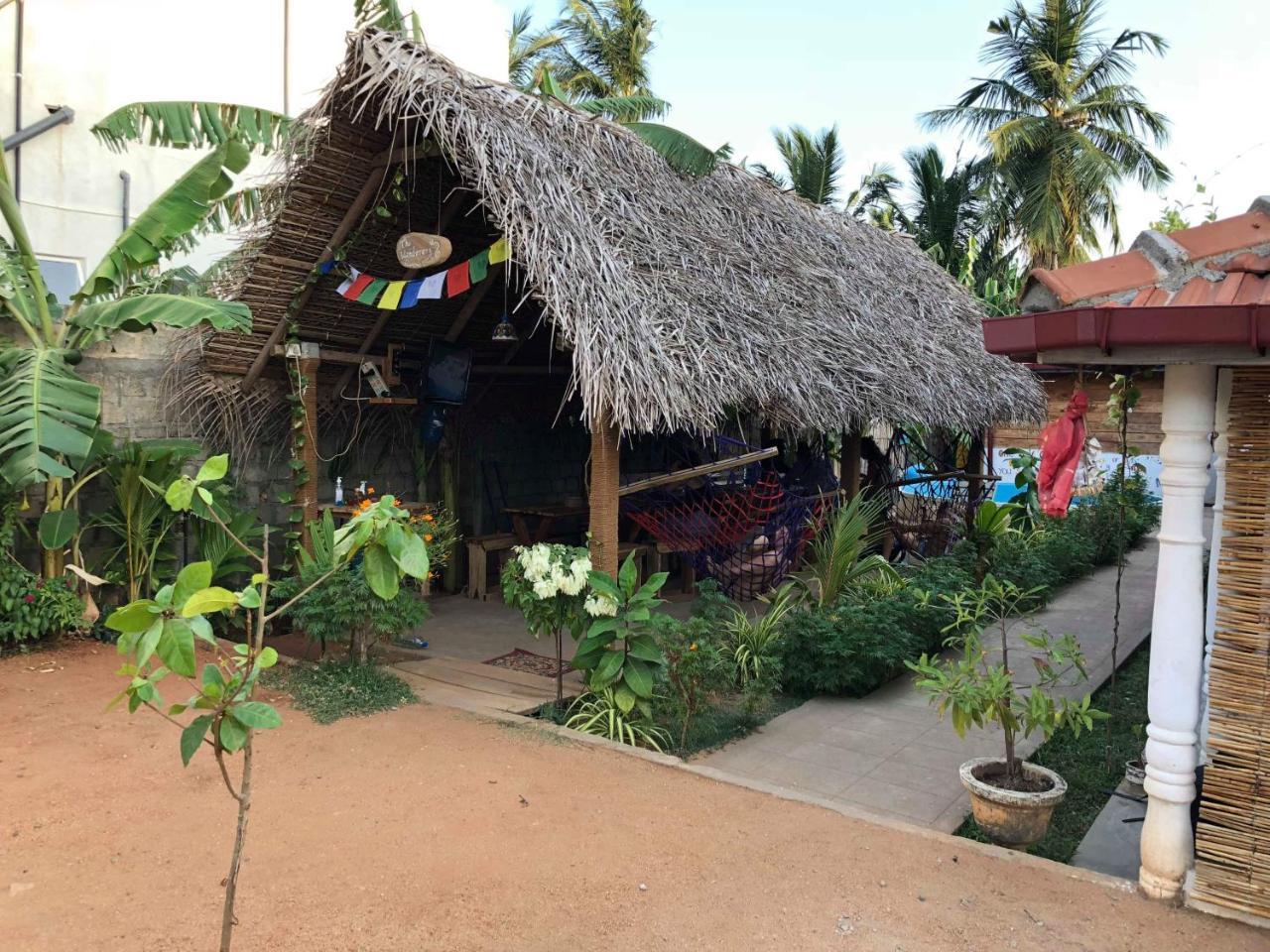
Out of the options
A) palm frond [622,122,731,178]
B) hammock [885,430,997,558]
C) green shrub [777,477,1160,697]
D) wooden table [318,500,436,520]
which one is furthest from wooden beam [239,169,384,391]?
hammock [885,430,997,558]

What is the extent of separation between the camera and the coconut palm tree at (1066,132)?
63.1 ft

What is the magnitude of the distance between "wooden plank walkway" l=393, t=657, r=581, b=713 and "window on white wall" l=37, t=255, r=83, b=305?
661 centimetres

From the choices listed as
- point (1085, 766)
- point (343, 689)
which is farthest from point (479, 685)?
point (1085, 766)

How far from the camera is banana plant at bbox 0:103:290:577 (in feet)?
16.1

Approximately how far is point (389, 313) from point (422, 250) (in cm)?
112

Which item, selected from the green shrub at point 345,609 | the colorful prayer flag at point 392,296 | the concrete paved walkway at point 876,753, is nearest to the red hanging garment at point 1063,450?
the concrete paved walkway at point 876,753

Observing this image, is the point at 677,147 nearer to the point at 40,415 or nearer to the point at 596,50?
the point at 40,415

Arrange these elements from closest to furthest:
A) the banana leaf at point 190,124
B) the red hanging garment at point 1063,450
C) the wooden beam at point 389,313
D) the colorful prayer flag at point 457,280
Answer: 1. the red hanging garment at point 1063,450
2. the colorful prayer flag at point 457,280
3. the wooden beam at point 389,313
4. the banana leaf at point 190,124

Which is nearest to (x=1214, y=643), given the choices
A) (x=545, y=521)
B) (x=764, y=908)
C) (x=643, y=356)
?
(x=764, y=908)

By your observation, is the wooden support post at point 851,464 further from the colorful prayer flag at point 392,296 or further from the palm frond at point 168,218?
the palm frond at point 168,218

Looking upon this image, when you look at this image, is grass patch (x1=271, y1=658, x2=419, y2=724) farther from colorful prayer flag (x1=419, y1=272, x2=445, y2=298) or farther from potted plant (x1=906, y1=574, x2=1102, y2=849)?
potted plant (x1=906, y1=574, x2=1102, y2=849)

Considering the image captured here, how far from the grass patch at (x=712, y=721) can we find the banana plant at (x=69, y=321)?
2.93 m

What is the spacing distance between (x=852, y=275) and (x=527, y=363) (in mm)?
3041

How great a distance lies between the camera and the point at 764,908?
3.02 metres
